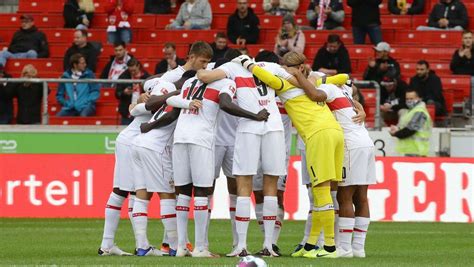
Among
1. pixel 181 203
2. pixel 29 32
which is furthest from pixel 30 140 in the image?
pixel 181 203

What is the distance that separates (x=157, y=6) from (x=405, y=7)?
5.58 metres

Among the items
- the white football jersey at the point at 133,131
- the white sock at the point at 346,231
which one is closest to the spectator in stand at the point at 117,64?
the white football jersey at the point at 133,131

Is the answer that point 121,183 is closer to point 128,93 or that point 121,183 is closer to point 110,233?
point 110,233

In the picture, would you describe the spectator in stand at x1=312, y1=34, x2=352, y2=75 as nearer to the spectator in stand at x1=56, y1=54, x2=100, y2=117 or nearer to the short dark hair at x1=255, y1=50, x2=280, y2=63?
the spectator in stand at x1=56, y1=54, x2=100, y2=117

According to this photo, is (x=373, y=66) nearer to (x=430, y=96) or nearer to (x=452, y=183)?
(x=430, y=96)

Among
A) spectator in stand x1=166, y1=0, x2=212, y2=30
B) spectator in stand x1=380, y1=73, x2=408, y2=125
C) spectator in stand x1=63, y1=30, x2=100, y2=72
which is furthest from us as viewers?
spectator in stand x1=166, y1=0, x2=212, y2=30

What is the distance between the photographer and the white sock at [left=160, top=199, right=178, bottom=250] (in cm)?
1702

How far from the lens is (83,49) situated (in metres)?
29.6

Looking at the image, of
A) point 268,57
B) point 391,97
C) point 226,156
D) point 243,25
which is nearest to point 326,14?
point 243,25

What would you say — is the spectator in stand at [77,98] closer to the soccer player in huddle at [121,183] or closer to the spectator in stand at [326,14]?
the spectator in stand at [326,14]

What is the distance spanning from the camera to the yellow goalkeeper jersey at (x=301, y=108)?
54.6 feet

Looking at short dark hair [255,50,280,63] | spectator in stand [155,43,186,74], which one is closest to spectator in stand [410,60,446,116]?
spectator in stand [155,43,186,74]

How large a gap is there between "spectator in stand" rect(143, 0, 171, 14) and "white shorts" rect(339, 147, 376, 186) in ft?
51.7

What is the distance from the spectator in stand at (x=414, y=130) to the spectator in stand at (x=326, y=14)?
498cm
